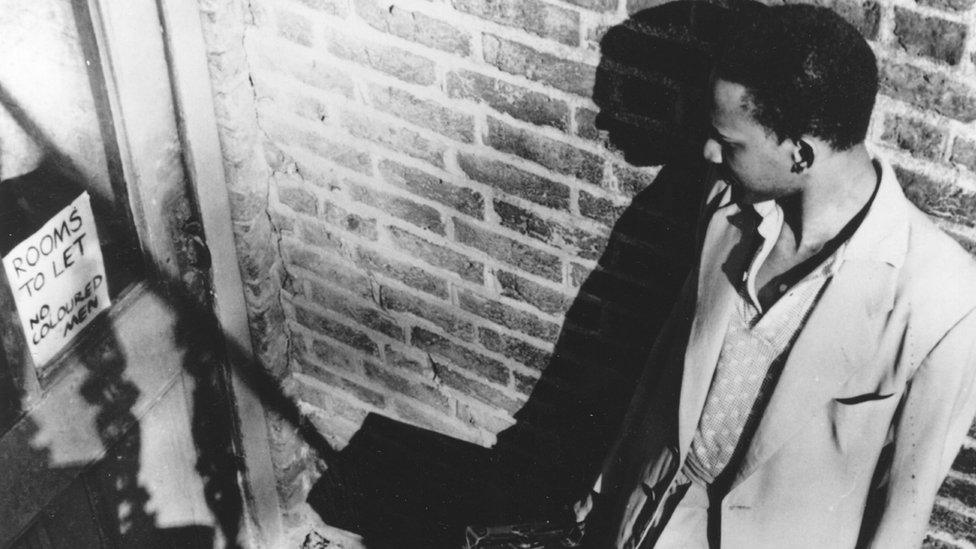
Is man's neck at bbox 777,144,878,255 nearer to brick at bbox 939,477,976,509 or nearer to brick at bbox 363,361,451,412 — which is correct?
brick at bbox 939,477,976,509

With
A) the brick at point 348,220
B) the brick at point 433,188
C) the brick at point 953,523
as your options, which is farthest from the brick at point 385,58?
the brick at point 953,523

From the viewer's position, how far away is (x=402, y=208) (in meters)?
2.49

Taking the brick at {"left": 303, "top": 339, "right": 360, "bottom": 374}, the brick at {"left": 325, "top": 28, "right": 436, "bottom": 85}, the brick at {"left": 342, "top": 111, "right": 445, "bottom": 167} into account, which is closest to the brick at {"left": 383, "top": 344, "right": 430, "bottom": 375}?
the brick at {"left": 303, "top": 339, "right": 360, "bottom": 374}

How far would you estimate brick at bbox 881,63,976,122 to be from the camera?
1645 millimetres

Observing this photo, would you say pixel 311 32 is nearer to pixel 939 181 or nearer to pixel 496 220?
pixel 496 220

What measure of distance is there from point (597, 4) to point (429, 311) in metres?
1.09

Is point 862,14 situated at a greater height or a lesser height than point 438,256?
greater

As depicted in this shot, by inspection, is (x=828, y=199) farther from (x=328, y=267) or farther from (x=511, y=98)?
(x=328, y=267)

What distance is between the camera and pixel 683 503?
2.17m

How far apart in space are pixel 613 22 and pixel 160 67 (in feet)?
3.64

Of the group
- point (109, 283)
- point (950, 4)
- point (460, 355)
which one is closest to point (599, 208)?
point (460, 355)

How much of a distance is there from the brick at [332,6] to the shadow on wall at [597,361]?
2.10 feet

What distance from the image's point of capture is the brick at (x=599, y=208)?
2174 mm

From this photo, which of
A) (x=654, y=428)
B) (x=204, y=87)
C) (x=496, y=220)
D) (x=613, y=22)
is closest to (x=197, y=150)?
(x=204, y=87)
